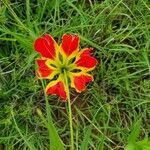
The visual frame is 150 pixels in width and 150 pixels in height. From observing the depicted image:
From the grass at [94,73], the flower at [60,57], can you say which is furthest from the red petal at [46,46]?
the grass at [94,73]

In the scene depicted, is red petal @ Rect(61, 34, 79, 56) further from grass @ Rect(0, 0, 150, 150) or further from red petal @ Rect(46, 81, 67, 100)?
grass @ Rect(0, 0, 150, 150)

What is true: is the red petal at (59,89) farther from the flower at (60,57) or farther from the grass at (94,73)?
the grass at (94,73)

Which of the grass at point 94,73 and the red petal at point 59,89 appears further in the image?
the grass at point 94,73

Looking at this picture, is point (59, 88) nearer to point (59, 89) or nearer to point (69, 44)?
point (59, 89)

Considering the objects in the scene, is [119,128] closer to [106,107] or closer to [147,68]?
[106,107]

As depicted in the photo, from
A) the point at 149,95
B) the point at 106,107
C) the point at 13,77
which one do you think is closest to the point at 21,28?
the point at 13,77

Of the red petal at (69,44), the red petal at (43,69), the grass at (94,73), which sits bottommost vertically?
the grass at (94,73)

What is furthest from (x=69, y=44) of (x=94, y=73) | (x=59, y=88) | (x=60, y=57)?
(x=94, y=73)

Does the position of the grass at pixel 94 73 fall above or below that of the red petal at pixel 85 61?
below
